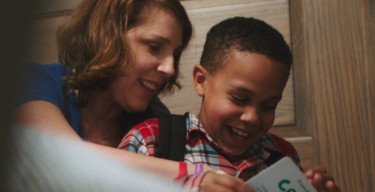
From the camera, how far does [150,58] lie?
2.67 ft

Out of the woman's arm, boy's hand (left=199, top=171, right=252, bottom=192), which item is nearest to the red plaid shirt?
the woman's arm

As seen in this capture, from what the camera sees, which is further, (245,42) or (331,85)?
(331,85)

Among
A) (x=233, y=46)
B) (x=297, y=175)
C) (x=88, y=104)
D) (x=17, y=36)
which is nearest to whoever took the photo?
(x=17, y=36)

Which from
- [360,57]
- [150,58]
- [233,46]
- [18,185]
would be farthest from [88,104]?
[18,185]

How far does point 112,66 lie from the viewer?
2.72ft

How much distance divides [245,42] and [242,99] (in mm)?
105

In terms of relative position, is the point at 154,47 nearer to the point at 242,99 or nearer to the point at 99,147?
the point at 242,99

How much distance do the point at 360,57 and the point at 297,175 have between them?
61 centimetres

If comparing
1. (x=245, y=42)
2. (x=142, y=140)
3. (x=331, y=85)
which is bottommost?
(x=331, y=85)

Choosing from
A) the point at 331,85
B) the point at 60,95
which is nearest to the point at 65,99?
the point at 60,95

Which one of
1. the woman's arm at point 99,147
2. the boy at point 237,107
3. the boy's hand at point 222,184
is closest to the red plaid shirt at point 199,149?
the boy at point 237,107

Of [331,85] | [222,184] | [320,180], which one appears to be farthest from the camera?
[331,85]

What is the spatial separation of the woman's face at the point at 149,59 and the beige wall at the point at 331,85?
0.94 ft

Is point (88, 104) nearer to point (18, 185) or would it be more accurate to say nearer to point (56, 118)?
point (56, 118)
